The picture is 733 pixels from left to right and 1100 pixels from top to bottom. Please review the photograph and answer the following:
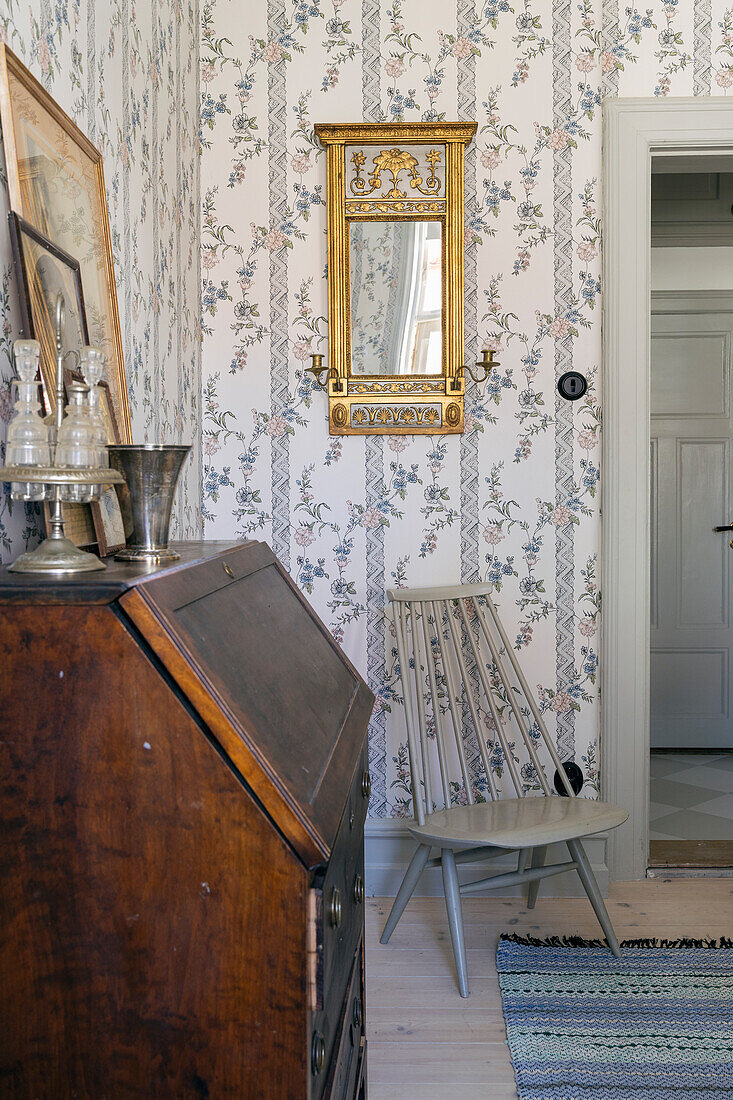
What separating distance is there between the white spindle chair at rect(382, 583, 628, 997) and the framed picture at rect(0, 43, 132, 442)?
4.22 feet

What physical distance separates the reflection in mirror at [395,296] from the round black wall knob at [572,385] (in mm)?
397

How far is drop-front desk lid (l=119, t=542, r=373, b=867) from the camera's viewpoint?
2.70ft

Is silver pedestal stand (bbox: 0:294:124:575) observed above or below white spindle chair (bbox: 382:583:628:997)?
above

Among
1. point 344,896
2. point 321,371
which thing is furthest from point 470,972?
point 321,371

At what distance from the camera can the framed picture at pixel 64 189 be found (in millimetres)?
1229

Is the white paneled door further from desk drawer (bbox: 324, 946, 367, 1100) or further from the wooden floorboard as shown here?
desk drawer (bbox: 324, 946, 367, 1100)

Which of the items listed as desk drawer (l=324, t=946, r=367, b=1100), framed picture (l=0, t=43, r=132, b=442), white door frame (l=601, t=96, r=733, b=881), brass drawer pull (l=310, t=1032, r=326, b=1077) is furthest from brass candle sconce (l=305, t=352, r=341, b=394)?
brass drawer pull (l=310, t=1032, r=326, b=1077)

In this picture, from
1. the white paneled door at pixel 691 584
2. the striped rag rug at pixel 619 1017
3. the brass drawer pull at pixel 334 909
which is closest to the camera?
the brass drawer pull at pixel 334 909

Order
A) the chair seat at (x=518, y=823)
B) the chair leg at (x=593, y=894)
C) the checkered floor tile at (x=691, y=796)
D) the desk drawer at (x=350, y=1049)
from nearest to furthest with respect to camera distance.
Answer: the desk drawer at (x=350, y=1049) → the chair seat at (x=518, y=823) → the chair leg at (x=593, y=894) → the checkered floor tile at (x=691, y=796)

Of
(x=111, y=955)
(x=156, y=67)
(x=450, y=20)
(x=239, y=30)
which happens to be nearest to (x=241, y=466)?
(x=156, y=67)

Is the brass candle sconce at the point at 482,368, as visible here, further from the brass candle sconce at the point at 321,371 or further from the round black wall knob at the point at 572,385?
the brass candle sconce at the point at 321,371

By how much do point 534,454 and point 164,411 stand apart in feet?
3.90

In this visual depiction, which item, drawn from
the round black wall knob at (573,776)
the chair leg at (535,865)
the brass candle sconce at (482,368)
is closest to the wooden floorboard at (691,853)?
the round black wall knob at (573,776)

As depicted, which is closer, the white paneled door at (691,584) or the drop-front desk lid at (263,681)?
the drop-front desk lid at (263,681)
